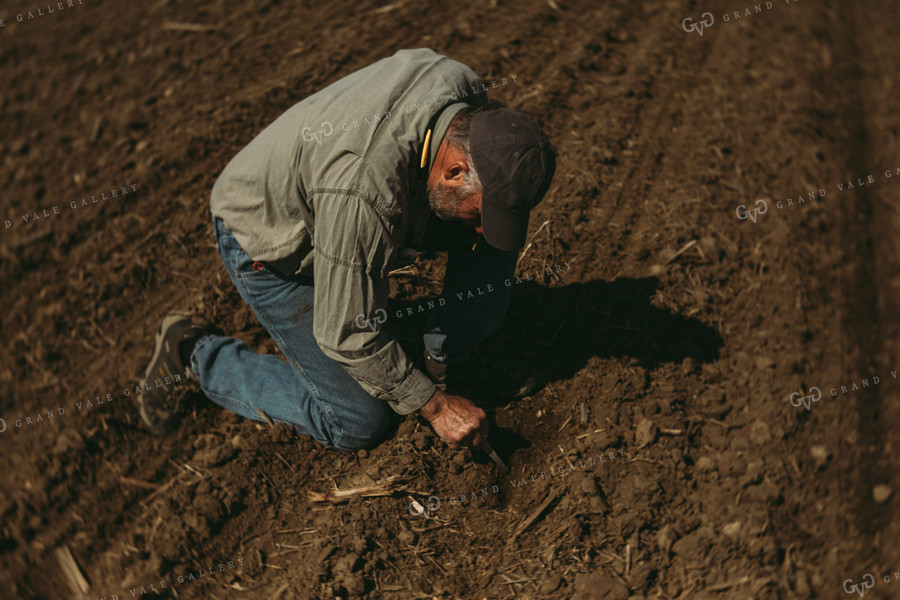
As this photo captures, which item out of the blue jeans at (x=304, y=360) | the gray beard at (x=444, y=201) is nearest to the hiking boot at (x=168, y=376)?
the blue jeans at (x=304, y=360)

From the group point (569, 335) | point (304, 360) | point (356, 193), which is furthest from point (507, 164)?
point (569, 335)

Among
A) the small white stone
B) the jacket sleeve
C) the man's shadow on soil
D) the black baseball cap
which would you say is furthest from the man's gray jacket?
the small white stone

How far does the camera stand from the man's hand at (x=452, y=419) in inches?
107

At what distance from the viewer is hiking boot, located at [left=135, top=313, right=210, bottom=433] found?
334 cm

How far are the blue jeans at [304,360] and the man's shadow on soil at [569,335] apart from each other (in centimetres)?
27

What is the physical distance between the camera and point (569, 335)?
354cm

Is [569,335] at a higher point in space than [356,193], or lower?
lower

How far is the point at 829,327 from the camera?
371cm

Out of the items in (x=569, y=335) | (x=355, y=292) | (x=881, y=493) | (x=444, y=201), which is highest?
(x=444, y=201)

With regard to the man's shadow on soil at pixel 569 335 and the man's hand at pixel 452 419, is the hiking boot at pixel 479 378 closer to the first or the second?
the man's shadow on soil at pixel 569 335

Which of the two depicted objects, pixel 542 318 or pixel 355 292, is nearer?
pixel 355 292

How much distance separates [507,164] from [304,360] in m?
1.32

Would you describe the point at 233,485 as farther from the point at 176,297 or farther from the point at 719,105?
the point at 719,105

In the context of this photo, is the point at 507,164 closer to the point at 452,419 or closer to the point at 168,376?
the point at 452,419
